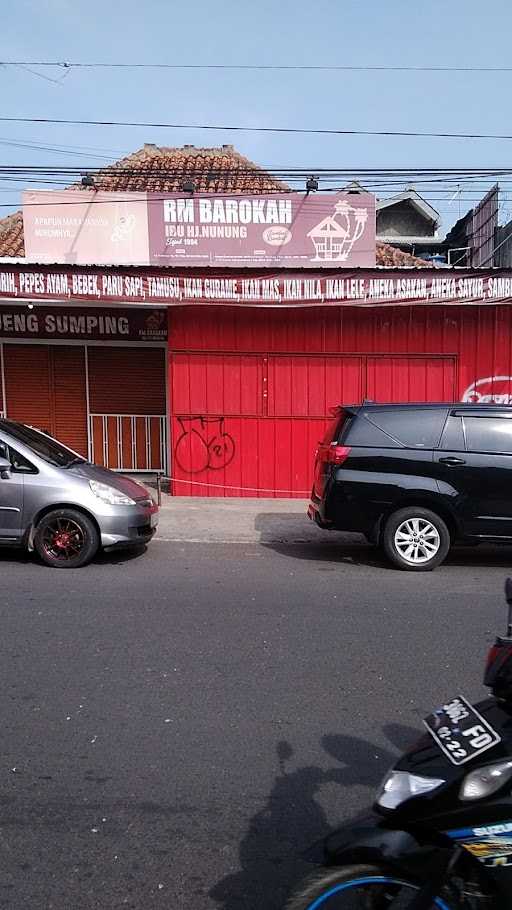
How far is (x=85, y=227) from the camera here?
12.4 m

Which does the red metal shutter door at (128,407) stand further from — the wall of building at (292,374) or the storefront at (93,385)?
the wall of building at (292,374)

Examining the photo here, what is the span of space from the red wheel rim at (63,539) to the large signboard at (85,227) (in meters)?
6.40

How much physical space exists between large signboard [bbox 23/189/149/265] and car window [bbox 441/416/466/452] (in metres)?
6.86

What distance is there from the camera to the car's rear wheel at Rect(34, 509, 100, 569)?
7.30 m

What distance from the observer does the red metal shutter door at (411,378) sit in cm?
1164

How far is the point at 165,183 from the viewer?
1603cm

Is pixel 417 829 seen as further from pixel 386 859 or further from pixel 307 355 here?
pixel 307 355

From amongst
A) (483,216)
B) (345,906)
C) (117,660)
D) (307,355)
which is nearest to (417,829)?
(345,906)

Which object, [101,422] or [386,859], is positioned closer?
[386,859]

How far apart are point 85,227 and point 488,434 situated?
8.21 metres

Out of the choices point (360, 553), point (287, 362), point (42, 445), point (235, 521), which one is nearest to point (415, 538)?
point (360, 553)

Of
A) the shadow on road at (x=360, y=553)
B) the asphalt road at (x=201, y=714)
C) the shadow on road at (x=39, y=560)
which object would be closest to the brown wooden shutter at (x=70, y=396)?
the shadow on road at (x=39, y=560)

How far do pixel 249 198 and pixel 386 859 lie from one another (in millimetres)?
11653

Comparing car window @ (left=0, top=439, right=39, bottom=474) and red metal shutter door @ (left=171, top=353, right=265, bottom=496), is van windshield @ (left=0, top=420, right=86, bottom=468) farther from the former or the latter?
red metal shutter door @ (left=171, top=353, right=265, bottom=496)
